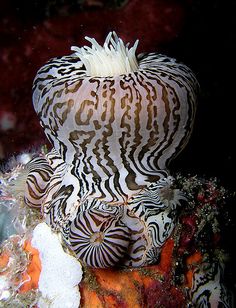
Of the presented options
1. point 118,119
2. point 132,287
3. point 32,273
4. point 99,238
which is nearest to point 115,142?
point 118,119

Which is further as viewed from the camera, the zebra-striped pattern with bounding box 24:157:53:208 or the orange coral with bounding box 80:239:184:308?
the zebra-striped pattern with bounding box 24:157:53:208

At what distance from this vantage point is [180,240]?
2.40 meters

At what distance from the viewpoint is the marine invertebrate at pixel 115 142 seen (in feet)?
7.24

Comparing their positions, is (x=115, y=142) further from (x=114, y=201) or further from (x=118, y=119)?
(x=114, y=201)

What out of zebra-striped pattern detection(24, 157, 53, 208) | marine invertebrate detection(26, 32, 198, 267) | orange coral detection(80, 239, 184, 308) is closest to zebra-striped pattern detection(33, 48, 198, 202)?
marine invertebrate detection(26, 32, 198, 267)

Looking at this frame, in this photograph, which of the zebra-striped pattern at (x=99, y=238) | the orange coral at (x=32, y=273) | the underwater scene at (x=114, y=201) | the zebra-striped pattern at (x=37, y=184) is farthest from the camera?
the zebra-striped pattern at (x=37, y=184)

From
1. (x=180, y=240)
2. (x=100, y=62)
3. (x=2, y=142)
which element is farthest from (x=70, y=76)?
(x=2, y=142)

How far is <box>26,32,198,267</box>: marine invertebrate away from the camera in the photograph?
2.21 meters

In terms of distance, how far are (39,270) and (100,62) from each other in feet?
4.56

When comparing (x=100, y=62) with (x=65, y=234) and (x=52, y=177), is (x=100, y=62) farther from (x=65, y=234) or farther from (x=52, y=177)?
(x=65, y=234)

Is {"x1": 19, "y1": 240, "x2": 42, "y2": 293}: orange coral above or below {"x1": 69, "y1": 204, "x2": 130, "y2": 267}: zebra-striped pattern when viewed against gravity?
below

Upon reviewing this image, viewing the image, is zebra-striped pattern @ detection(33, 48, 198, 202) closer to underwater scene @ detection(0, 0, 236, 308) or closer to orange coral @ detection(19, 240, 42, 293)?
underwater scene @ detection(0, 0, 236, 308)

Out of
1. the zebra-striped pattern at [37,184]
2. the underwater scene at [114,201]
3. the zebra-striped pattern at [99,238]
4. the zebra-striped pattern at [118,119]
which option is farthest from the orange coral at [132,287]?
the zebra-striped pattern at [37,184]

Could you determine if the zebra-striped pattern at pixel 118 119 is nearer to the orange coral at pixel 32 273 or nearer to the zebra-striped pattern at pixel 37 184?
the zebra-striped pattern at pixel 37 184
